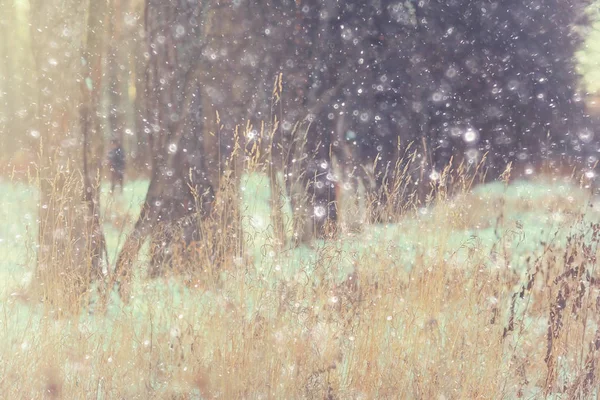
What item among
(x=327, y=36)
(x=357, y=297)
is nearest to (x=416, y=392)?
(x=357, y=297)

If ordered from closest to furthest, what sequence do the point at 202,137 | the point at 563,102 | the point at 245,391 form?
the point at 245,391 < the point at 202,137 < the point at 563,102

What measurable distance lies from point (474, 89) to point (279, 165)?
2850mm

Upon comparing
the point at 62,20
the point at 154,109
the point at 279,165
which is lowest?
the point at 279,165

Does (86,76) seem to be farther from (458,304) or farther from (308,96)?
(458,304)

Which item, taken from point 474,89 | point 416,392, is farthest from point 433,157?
point 416,392

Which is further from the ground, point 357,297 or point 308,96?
point 308,96

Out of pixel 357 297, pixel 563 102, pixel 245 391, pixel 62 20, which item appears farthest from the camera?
pixel 563 102

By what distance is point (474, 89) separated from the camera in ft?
24.7

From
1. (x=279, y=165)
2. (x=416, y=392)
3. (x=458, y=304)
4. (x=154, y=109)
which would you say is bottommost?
(x=416, y=392)

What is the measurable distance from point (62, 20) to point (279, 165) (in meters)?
2.42

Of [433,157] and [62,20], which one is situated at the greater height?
[62,20]

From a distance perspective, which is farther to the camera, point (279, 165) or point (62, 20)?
point (279, 165)

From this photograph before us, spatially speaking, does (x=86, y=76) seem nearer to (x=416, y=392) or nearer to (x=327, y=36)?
(x=327, y=36)

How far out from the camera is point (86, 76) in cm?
500
